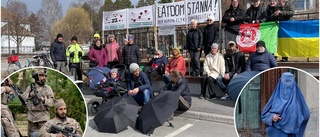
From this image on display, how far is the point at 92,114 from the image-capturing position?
26.2 feet

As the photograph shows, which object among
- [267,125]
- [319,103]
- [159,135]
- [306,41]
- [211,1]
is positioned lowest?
[159,135]

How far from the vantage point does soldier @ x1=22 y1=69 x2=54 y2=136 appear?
4441mm

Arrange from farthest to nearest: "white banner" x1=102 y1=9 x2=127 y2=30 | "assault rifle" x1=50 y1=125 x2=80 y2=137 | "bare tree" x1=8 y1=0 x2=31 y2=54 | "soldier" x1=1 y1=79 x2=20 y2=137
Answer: "bare tree" x1=8 y1=0 x2=31 y2=54
"white banner" x1=102 y1=9 x2=127 y2=30
"soldier" x1=1 y1=79 x2=20 y2=137
"assault rifle" x1=50 y1=125 x2=80 y2=137

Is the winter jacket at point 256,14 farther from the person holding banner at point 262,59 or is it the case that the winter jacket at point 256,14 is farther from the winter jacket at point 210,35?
the person holding banner at point 262,59

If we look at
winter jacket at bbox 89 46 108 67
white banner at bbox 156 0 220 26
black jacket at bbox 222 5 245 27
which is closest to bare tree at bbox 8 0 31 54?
winter jacket at bbox 89 46 108 67

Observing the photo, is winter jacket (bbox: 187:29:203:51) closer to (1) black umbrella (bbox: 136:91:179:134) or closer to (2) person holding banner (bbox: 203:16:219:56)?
(2) person holding banner (bbox: 203:16:219:56)

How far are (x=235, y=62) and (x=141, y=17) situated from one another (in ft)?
15.3

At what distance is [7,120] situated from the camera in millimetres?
4539

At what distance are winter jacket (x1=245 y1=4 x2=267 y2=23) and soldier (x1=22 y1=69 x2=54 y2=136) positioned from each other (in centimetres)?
683

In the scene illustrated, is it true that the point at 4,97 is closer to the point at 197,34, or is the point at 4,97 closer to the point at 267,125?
the point at 267,125

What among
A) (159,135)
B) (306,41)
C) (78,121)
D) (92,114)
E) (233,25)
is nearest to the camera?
(78,121)

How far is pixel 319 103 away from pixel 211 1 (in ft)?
19.8

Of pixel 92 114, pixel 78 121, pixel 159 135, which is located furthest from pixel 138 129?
pixel 78 121

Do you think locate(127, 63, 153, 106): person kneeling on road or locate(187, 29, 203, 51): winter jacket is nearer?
locate(127, 63, 153, 106): person kneeling on road
